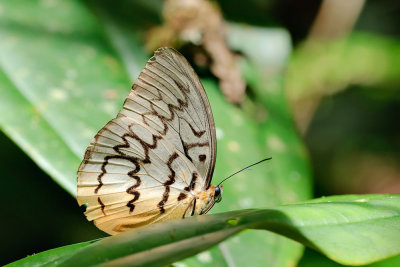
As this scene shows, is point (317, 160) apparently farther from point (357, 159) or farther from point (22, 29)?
point (22, 29)

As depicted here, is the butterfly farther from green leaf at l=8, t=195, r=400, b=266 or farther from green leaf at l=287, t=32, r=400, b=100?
green leaf at l=287, t=32, r=400, b=100

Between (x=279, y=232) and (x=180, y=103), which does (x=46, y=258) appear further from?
(x=180, y=103)

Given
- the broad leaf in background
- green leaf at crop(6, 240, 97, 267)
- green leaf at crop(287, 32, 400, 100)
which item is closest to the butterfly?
the broad leaf in background

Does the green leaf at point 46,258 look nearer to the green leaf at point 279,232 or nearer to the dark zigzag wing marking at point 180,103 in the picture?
the green leaf at point 279,232

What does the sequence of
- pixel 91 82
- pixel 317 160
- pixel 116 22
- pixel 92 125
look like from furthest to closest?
pixel 317 160 < pixel 116 22 < pixel 91 82 < pixel 92 125

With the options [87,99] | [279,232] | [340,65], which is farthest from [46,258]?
[340,65]

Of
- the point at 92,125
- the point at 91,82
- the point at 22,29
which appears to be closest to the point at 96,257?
the point at 92,125

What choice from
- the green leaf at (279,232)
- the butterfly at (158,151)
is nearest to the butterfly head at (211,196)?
the butterfly at (158,151)
